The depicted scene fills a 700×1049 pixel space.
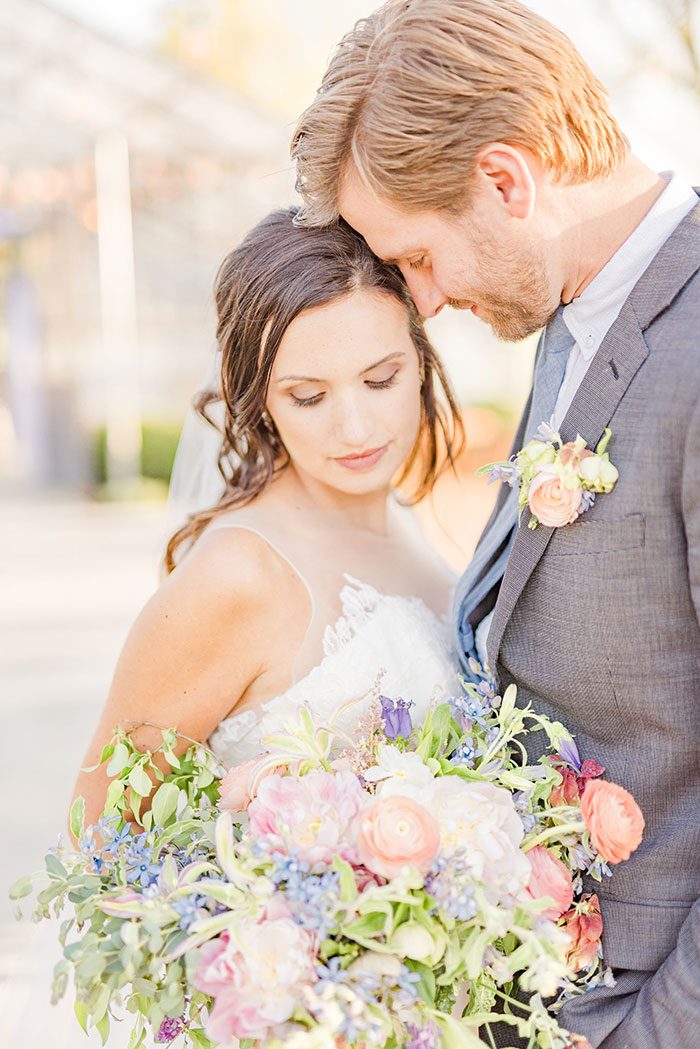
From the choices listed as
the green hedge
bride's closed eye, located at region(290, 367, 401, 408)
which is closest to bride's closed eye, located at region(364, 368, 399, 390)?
bride's closed eye, located at region(290, 367, 401, 408)

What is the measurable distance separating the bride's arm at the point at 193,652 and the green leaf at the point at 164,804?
349 millimetres

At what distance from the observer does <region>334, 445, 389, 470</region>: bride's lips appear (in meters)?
2.85

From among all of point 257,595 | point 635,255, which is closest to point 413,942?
point 257,595

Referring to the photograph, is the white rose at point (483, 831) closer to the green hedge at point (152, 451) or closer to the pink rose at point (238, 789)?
the pink rose at point (238, 789)

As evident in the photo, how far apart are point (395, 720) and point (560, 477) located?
1.79 feet

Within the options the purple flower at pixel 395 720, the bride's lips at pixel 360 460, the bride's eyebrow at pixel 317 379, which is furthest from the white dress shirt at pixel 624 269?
the purple flower at pixel 395 720

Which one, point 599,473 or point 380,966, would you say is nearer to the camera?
point 380,966

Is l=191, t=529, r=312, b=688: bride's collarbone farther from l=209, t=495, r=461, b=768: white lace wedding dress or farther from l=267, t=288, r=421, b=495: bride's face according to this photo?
l=267, t=288, r=421, b=495: bride's face

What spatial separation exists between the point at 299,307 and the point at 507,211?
0.64 metres

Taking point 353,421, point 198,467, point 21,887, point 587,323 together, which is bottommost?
point 198,467

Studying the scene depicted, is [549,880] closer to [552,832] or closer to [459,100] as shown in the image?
[552,832]

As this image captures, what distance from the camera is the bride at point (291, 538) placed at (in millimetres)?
2572

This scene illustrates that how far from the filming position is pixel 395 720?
216cm

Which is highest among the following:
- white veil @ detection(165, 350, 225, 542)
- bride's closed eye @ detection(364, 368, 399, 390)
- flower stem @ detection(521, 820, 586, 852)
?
bride's closed eye @ detection(364, 368, 399, 390)
